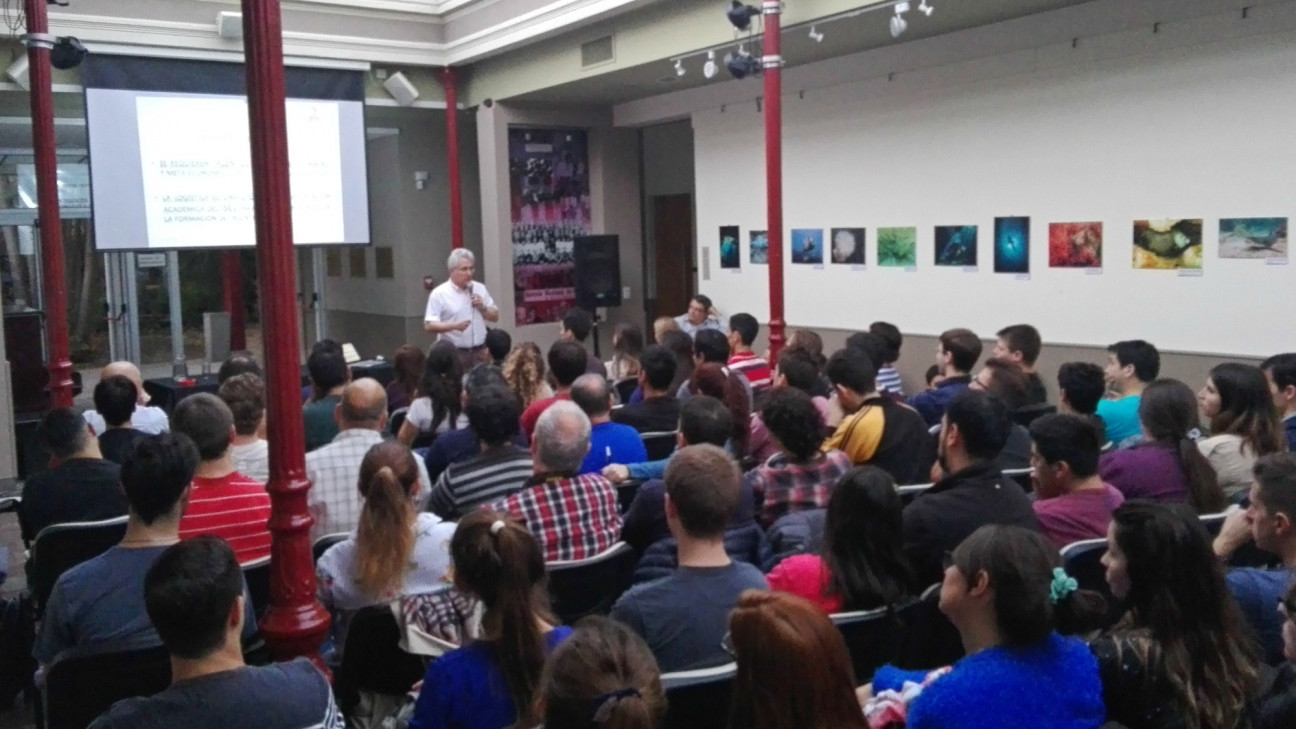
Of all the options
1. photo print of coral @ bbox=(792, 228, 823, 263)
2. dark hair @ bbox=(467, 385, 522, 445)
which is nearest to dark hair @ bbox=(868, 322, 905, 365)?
photo print of coral @ bbox=(792, 228, 823, 263)

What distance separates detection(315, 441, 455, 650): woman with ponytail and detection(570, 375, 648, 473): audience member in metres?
1.11

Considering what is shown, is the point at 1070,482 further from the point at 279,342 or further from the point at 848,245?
the point at 848,245

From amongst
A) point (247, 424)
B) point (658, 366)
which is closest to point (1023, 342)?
point (658, 366)

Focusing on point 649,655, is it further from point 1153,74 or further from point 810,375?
point 1153,74

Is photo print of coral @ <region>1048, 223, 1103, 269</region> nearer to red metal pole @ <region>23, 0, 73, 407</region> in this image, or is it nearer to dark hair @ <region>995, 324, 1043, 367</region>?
dark hair @ <region>995, 324, 1043, 367</region>

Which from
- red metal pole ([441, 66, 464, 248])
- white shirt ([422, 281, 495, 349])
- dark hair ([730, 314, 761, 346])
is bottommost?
dark hair ([730, 314, 761, 346])

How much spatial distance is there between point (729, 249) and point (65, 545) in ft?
24.7

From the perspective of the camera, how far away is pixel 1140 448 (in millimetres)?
3535

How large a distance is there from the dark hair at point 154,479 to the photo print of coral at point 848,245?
689cm

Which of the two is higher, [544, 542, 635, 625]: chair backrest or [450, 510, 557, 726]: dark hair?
[450, 510, 557, 726]: dark hair

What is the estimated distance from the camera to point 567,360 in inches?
193

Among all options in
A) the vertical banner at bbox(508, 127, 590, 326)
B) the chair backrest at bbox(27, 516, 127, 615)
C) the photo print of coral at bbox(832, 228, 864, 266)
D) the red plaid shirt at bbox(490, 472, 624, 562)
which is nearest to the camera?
the red plaid shirt at bbox(490, 472, 624, 562)

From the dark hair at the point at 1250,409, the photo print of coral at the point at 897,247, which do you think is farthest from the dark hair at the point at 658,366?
the photo print of coral at the point at 897,247

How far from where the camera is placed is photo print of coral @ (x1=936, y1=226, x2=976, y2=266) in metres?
7.90
